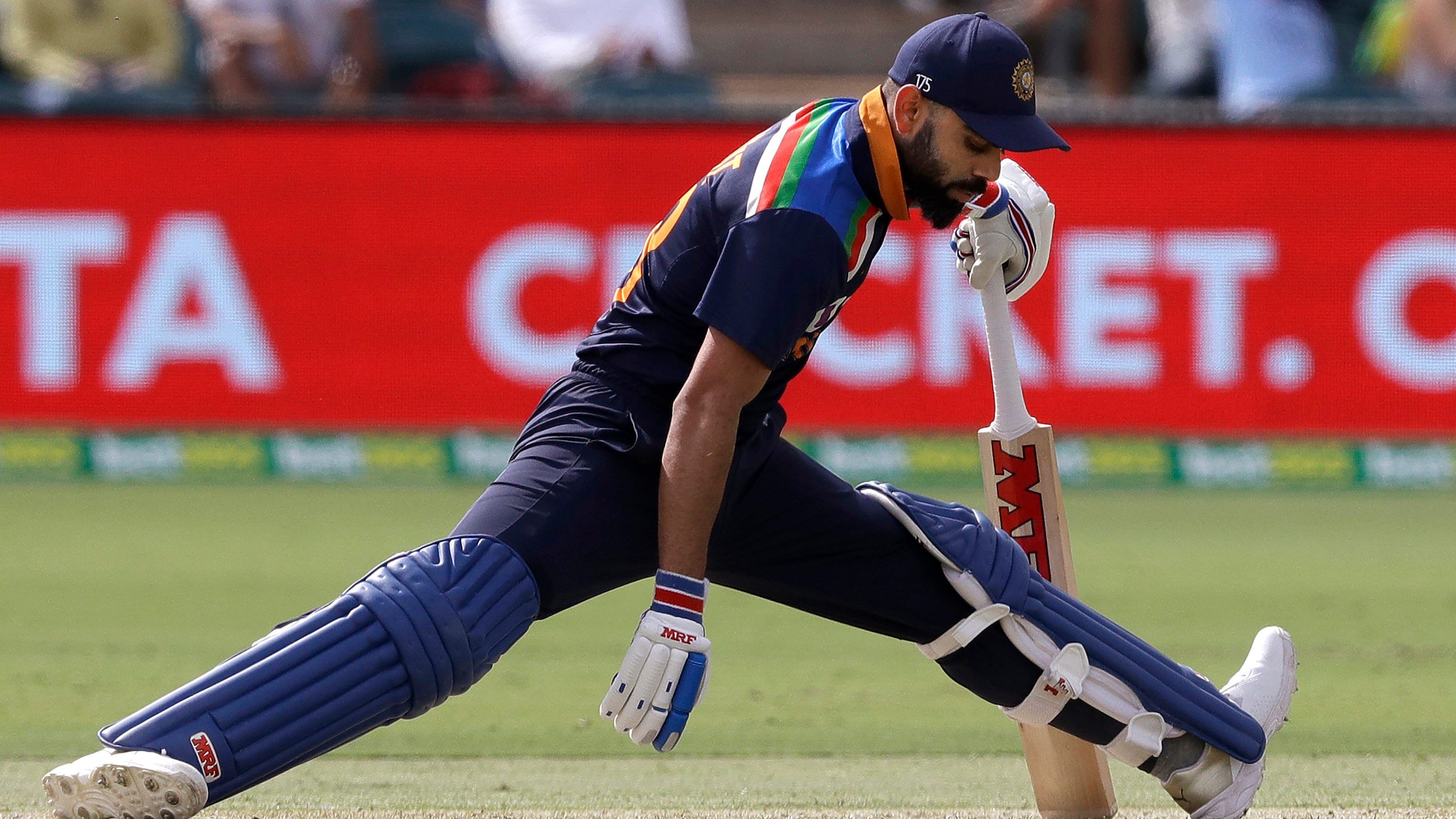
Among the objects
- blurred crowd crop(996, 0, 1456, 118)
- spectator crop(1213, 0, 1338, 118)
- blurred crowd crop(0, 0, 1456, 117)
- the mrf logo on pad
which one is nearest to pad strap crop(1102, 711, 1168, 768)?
the mrf logo on pad

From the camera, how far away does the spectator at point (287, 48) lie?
404 inches

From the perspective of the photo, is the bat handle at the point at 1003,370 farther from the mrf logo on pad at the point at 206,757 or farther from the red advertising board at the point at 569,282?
the red advertising board at the point at 569,282

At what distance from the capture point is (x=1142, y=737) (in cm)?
359

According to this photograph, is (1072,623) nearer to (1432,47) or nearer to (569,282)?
(569,282)

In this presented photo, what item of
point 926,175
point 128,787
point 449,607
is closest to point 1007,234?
point 926,175

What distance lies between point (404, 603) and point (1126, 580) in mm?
4088

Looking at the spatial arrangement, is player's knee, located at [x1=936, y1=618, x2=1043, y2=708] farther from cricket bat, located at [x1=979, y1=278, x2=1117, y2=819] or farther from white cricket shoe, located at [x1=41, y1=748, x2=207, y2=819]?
white cricket shoe, located at [x1=41, y1=748, x2=207, y2=819]

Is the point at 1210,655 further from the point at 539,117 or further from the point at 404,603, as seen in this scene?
the point at 539,117

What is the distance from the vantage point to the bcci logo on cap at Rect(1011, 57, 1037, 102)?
3.26 m

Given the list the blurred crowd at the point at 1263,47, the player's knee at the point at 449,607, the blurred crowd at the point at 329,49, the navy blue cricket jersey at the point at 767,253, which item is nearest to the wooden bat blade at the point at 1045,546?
the navy blue cricket jersey at the point at 767,253

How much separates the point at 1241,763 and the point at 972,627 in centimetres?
63

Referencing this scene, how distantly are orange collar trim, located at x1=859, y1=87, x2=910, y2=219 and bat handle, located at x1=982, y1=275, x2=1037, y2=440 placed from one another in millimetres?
552

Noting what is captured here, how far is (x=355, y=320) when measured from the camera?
8727 mm

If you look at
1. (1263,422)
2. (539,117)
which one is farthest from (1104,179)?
(539,117)
